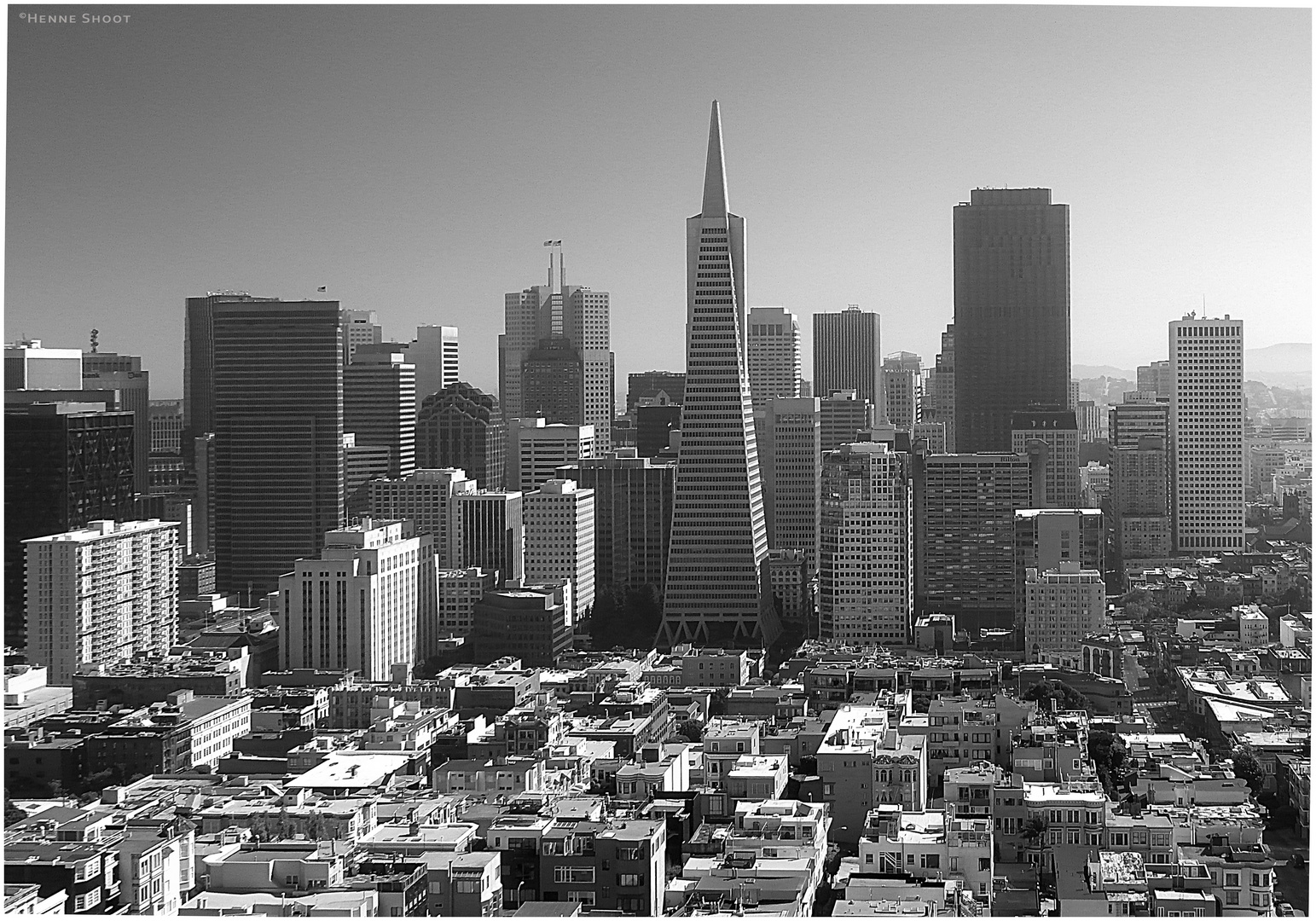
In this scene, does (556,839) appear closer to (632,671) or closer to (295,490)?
(632,671)

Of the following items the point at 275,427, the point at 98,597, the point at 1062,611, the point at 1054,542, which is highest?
the point at 275,427

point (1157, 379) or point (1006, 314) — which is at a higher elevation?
point (1006, 314)

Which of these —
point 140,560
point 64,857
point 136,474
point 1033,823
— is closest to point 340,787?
point 64,857

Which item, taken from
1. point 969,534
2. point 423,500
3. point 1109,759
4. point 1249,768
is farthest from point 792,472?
point 1249,768

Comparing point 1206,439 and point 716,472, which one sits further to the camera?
point 1206,439

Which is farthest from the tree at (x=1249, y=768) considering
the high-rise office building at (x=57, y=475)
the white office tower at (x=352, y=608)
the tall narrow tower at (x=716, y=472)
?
the high-rise office building at (x=57, y=475)

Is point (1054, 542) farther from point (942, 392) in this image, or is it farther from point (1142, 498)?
point (942, 392)

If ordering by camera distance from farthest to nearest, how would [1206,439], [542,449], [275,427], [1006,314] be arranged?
1. [1006,314]
2. [542,449]
3. [275,427]
4. [1206,439]

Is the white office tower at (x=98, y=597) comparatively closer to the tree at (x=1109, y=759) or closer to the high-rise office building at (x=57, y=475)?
the high-rise office building at (x=57, y=475)
